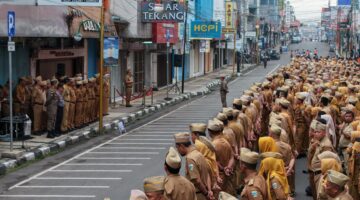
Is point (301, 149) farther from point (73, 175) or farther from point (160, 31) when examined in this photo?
point (160, 31)

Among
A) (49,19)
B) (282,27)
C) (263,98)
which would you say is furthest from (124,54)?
(282,27)

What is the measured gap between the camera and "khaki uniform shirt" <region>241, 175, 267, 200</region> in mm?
8117

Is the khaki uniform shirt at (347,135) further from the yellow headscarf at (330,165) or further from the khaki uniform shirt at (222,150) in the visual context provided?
the yellow headscarf at (330,165)

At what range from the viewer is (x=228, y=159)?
422 inches

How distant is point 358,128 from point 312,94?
6.87m

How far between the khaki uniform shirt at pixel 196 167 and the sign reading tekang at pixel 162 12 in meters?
23.2

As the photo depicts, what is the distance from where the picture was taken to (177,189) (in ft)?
25.8

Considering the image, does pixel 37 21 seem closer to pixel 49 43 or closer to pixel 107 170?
pixel 49 43

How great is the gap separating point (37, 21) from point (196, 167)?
42.7 feet

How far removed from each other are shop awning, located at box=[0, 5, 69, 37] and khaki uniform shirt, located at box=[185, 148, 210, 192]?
11.1 m

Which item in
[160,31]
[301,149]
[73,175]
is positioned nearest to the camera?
[73,175]

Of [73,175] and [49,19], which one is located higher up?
[49,19]

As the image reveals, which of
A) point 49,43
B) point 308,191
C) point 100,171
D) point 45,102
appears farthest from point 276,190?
point 49,43

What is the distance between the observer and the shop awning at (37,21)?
1955cm
